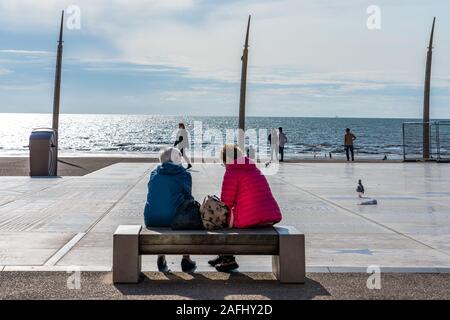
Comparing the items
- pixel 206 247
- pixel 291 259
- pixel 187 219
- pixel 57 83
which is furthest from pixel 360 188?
pixel 57 83

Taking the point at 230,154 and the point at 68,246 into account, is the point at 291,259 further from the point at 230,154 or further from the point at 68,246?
the point at 68,246

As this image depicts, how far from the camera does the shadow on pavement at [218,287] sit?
631cm

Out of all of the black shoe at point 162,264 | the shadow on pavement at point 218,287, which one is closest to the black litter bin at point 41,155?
the black shoe at point 162,264

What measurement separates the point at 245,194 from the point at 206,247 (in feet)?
2.60

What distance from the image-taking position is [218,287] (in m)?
6.63

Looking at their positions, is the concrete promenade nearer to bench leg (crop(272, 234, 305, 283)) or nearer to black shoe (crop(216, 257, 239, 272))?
black shoe (crop(216, 257, 239, 272))

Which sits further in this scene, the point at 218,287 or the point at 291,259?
the point at 291,259

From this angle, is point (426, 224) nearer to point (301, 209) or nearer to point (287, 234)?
point (301, 209)

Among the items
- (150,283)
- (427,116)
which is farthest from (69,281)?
(427,116)

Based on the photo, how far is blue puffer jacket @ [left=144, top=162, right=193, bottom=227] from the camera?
7.21m

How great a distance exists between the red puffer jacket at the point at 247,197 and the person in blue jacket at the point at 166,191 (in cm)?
52

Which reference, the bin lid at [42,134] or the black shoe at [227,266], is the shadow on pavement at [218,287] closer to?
the black shoe at [227,266]

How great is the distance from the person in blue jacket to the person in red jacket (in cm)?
51

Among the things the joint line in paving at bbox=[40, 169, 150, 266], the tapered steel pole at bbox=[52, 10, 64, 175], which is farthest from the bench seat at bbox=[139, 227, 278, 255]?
the tapered steel pole at bbox=[52, 10, 64, 175]
